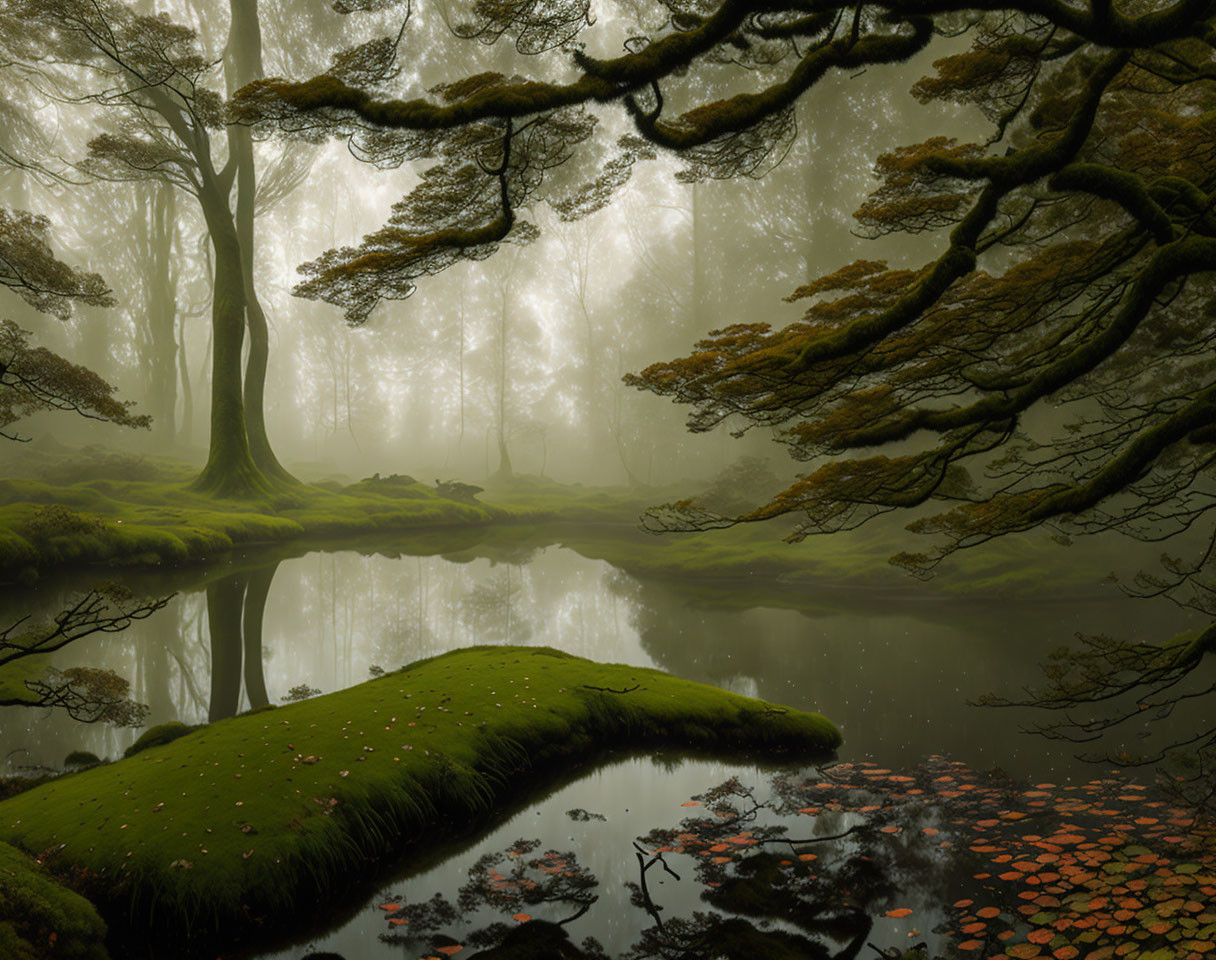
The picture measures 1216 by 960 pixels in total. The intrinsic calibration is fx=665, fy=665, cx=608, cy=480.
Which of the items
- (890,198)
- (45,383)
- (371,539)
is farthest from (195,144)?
(890,198)

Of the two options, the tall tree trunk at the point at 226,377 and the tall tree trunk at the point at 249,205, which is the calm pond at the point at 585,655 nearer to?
the tall tree trunk at the point at 226,377

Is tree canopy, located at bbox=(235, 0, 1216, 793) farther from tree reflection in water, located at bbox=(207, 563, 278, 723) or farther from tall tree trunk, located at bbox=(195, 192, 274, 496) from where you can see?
tall tree trunk, located at bbox=(195, 192, 274, 496)

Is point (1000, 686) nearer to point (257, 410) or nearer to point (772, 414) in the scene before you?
point (772, 414)

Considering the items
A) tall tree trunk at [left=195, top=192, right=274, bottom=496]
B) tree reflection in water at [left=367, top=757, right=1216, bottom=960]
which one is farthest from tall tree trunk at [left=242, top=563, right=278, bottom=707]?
tall tree trunk at [left=195, top=192, right=274, bottom=496]

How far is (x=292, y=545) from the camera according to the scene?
20.9 m

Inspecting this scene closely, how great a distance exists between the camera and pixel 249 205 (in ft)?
87.2

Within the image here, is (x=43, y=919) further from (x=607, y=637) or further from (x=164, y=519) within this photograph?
(x=164, y=519)

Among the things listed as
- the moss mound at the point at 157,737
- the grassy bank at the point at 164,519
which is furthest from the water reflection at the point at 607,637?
the grassy bank at the point at 164,519

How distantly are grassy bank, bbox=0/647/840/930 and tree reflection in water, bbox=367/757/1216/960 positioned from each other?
0.73 meters

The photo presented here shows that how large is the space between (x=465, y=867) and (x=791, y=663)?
24.8 feet

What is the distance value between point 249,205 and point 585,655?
2488cm

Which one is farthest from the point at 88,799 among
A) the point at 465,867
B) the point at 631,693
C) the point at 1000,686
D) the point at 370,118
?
the point at 1000,686

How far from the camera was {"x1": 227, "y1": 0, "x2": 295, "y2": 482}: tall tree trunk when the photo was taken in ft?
83.4

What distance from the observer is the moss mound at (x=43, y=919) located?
307cm
